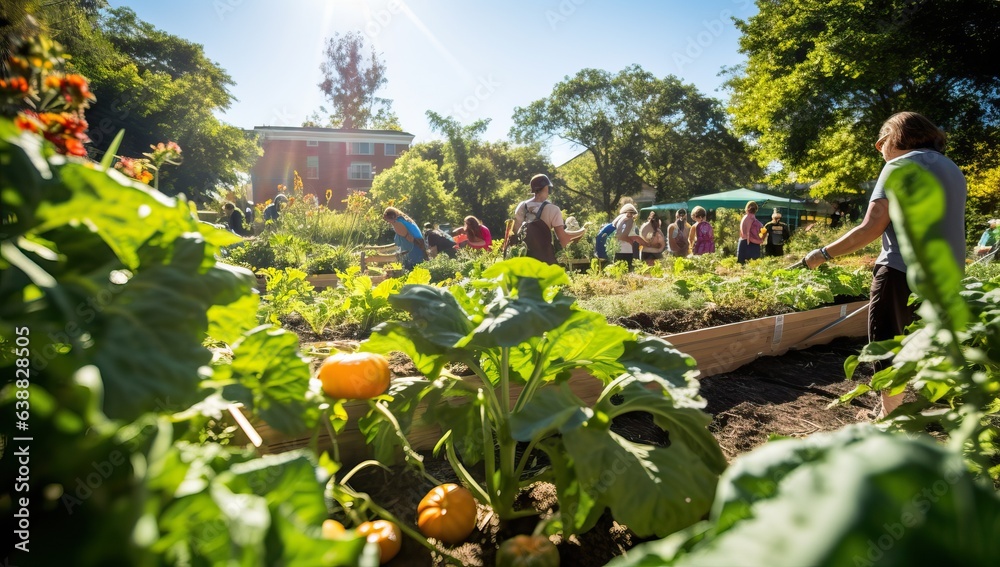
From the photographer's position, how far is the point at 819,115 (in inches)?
642

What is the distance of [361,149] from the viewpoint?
39531 mm

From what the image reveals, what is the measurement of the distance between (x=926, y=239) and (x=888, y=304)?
114 inches

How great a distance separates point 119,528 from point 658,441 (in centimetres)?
264

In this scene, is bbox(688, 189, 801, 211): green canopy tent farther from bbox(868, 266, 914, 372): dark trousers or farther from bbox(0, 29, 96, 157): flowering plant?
bbox(0, 29, 96, 157): flowering plant

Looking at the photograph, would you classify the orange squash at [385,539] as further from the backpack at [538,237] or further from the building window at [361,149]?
the building window at [361,149]

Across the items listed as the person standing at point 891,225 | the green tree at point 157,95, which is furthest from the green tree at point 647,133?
the person standing at point 891,225

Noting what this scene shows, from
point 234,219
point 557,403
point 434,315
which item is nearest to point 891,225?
point 557,403

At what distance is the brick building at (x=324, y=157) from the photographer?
38.2m

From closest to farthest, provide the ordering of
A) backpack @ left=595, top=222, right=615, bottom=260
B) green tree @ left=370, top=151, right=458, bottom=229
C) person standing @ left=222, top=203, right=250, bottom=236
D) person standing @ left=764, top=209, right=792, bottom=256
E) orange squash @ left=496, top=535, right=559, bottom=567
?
orange squash @ left=496, top=535, right=559, bottom=567 → backpack @ left=595, top=222, right=615, bottom=260 → person standing @ left=764, top=209, right=792, bottom=256 → person standing @ left=222, top=203, right=250, bottom=236 → green tree @ left=370, top=151, right=458, bottom=229

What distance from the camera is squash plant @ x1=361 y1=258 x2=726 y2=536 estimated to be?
1.32 metres

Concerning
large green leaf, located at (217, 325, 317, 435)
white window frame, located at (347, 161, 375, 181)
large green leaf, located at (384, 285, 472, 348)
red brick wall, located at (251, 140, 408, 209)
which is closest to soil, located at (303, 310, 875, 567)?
large green leaf, located at (384, 285, 472, 348)

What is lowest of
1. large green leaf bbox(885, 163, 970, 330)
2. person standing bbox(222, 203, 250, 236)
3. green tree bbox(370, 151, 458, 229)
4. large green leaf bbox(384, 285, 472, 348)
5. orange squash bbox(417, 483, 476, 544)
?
orange squash bbox(417, 483, 476, 544)

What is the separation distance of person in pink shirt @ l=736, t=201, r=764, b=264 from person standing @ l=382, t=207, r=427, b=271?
5814 mm

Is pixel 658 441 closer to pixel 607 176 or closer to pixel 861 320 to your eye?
pixel 861 320
